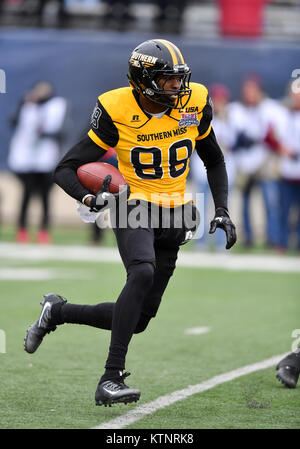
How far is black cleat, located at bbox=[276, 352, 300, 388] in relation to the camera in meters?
5.61

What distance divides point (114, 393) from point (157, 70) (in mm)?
1620

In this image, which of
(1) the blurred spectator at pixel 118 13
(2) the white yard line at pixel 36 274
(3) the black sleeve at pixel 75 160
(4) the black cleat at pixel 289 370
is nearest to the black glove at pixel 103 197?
(3) the black sleeve at pixel 75 160

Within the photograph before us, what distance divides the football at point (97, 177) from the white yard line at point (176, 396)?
3.60ft

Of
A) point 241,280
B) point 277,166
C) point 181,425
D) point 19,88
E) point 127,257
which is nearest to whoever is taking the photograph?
point 181,425

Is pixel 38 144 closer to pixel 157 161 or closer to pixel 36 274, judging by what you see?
pixel 36 274

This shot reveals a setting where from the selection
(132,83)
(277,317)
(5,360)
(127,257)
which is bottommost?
(277,317)

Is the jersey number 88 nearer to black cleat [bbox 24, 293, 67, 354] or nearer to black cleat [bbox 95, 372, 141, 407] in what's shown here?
black cleat [bbox 24, 293, 67, 354]

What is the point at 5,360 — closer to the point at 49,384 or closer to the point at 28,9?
the point at 49,384

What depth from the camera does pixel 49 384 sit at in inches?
221

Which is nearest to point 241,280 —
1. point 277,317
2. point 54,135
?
point 277,317

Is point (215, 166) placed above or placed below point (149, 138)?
below

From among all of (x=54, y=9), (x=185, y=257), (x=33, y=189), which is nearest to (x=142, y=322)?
(x=185, y=257)

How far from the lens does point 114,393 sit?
4.75 meters

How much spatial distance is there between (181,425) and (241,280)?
5.88 metres
